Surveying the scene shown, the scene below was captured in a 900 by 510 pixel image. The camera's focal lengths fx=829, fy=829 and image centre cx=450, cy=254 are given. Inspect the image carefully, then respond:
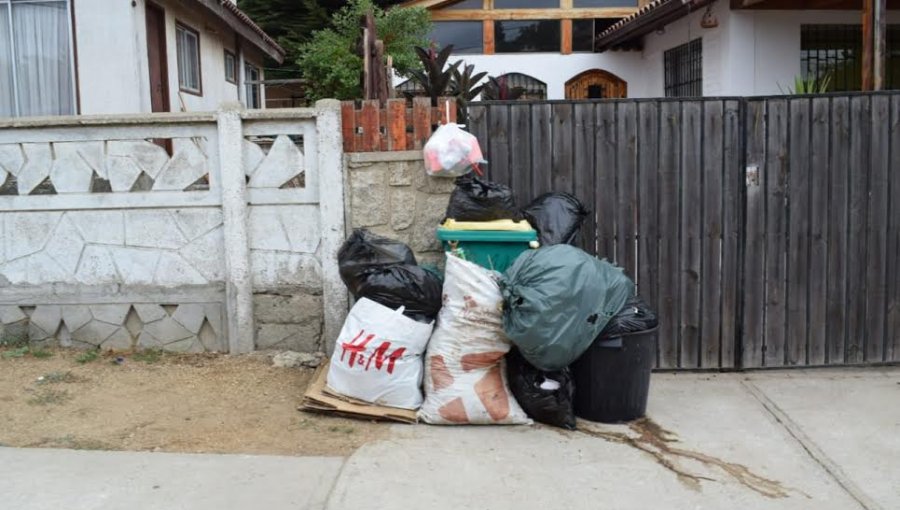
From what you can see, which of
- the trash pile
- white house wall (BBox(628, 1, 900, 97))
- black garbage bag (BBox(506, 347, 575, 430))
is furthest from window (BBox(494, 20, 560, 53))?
black garbage bag (BBox(506, 347, 575, 430))

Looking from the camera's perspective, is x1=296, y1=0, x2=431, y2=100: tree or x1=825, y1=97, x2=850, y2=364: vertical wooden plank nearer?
x1=825, y1=97, x2=850, y2=364: vertical wooden plank

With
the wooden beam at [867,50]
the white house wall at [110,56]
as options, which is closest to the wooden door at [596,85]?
the wooden beam at [867,50]

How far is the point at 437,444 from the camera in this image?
4.71m

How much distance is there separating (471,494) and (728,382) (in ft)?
8.66

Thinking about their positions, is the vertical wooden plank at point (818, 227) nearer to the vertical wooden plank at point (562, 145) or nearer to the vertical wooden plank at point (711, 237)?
the vertical wooden plank at point (711, 237)

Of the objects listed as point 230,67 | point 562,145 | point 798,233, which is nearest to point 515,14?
point 230,67

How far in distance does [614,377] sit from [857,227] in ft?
7.88

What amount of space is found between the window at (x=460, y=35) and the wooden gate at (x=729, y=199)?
1098 centimetres

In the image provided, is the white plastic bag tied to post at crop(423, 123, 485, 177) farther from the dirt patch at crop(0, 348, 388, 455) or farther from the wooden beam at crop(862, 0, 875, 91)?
the wooden beam at crop(862, 0, 875, 91)

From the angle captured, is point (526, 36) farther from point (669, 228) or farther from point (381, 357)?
point (381, 357)

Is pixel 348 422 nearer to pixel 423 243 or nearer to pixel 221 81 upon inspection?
pixel 423 243

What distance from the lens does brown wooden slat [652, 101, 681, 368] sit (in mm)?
5906

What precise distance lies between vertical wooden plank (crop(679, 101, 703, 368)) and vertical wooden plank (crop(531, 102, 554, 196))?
3.14ft

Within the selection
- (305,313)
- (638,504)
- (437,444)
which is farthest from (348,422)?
(638,504)
